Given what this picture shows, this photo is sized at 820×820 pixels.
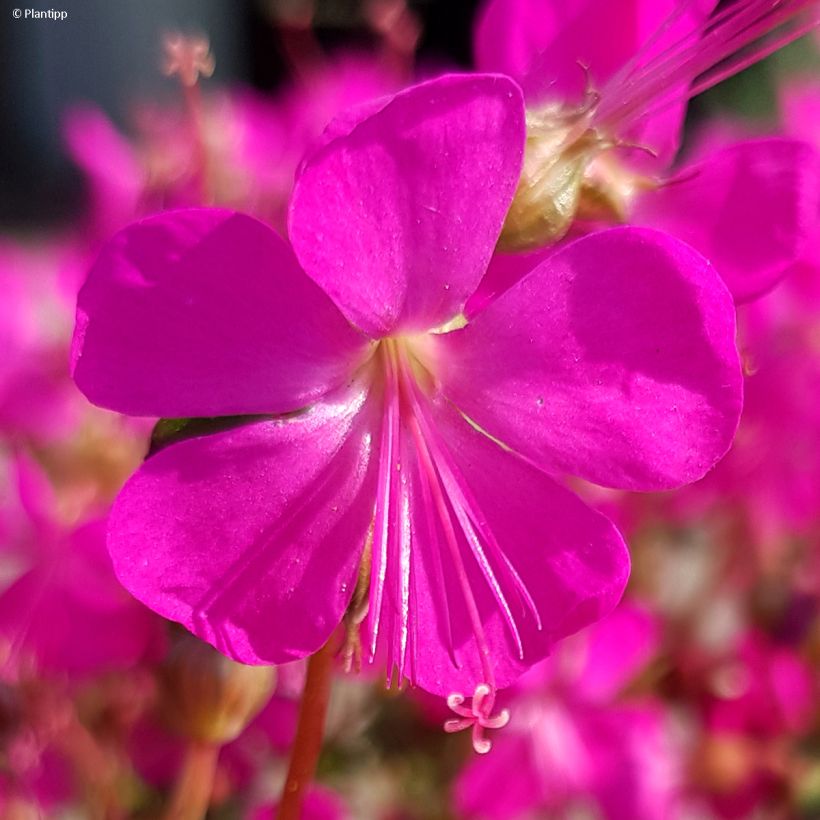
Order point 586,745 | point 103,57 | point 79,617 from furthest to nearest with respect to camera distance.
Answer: point 103,57
point 586,745
point 79,617

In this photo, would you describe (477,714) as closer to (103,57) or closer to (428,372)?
(428,372)

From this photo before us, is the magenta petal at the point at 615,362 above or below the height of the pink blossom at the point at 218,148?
above

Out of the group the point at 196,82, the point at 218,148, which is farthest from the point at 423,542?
the point at 218,148

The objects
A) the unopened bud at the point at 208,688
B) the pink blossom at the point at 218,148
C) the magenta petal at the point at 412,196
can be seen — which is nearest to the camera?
the magenta petal at the point at 412,196

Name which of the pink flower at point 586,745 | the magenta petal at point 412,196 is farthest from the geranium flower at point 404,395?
the pink flower at point 586,745

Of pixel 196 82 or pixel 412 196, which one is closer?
pixel 412 196

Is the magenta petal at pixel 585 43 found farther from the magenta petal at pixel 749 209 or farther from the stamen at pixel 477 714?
the stamen at pixel 477 714

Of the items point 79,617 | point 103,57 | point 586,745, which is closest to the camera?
point 79,617

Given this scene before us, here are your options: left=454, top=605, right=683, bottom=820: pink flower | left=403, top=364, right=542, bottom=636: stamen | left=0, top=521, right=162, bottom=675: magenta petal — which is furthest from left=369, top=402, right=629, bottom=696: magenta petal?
left=454, top=605, right=683, bottom=820: pink flower
